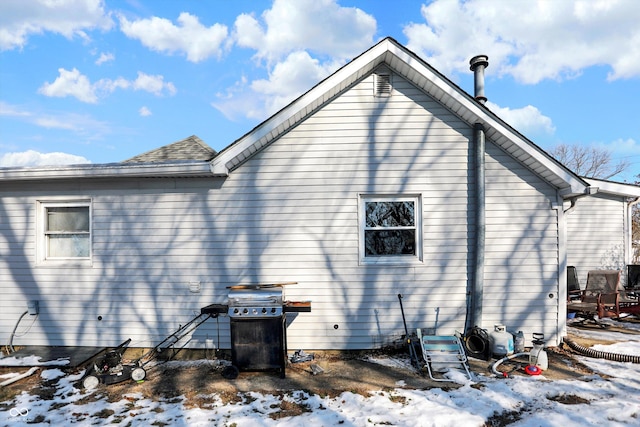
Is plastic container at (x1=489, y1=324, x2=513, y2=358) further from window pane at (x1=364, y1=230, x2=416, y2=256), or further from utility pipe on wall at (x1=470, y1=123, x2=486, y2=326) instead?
window pane at (x1=364, y1=230, x2=416, y2=256)

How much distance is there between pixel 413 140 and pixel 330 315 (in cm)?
333

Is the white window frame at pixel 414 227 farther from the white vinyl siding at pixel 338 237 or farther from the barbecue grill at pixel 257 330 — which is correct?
the barbecue grill at pixel 257 330

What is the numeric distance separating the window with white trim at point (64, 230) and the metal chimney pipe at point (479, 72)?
7662mm

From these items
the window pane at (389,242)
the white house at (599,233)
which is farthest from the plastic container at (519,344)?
the white house at (599,233)

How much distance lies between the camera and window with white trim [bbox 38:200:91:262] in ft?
20.2

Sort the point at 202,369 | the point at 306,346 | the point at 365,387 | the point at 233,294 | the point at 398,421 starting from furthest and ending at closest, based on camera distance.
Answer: the point at 306,346, the point at 202,369, the point at 233,294, the point at 365,387, the point at 398,421

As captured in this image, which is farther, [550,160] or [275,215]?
[275,215]

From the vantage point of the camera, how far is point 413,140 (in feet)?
19.6

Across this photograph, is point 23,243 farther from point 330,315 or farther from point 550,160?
point 550,160

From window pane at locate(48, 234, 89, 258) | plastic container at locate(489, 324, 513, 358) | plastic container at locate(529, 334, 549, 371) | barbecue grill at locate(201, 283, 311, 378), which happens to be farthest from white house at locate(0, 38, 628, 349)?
barbecue grill at locate(201, 283, 311, 378)

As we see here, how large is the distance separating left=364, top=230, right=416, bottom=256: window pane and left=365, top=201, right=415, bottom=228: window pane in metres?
0.14

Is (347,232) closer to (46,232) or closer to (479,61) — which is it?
(479,61)

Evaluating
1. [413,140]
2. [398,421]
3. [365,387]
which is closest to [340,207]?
[413,140]

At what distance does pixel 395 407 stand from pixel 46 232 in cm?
645
